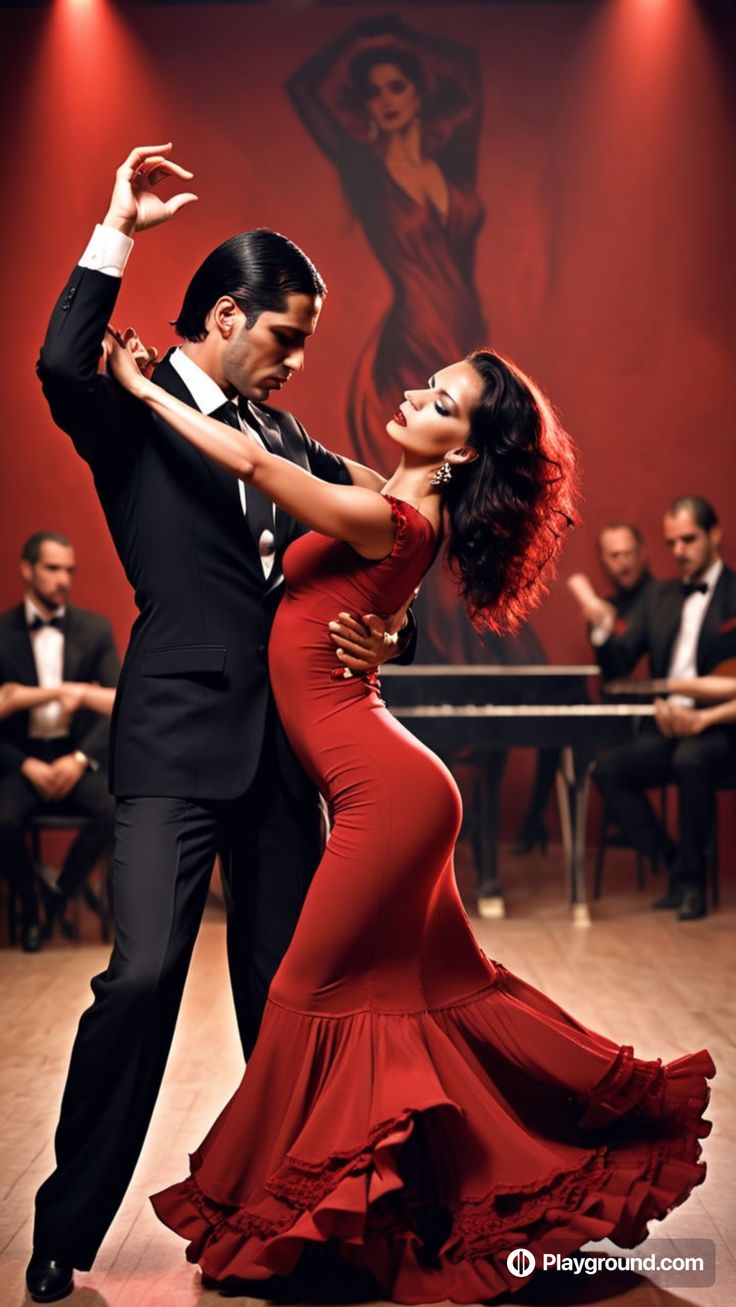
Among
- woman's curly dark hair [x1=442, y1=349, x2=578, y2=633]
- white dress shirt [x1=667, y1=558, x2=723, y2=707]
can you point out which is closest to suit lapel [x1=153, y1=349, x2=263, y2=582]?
woman's curly dark hair [x1=442, y1=349, x2=578, y2=633]

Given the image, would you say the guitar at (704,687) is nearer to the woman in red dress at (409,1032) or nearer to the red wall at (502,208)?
the red wall at (502,208)

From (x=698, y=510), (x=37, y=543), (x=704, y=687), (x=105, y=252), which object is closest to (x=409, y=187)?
(x=698, y=510)

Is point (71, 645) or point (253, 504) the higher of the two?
point (253, 504)

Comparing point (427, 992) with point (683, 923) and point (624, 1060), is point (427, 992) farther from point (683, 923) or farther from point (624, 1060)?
point (683, 923)

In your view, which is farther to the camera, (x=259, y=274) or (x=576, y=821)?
(x=576, y=821)

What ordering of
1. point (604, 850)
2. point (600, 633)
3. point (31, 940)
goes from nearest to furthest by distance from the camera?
1. point (31, 940)
2. point (604, 850)
3. point (600, 633)

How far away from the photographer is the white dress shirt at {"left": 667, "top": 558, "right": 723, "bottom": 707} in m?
6.45

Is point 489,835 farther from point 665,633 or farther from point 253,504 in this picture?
point 253,504

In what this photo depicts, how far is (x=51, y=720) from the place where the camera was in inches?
230

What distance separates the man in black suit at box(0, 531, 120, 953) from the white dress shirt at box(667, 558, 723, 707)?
2321 mm

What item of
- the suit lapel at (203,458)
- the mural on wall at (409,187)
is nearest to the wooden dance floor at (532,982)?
the suit lapel at (203,458)

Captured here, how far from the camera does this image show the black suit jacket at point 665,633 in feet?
20.9
